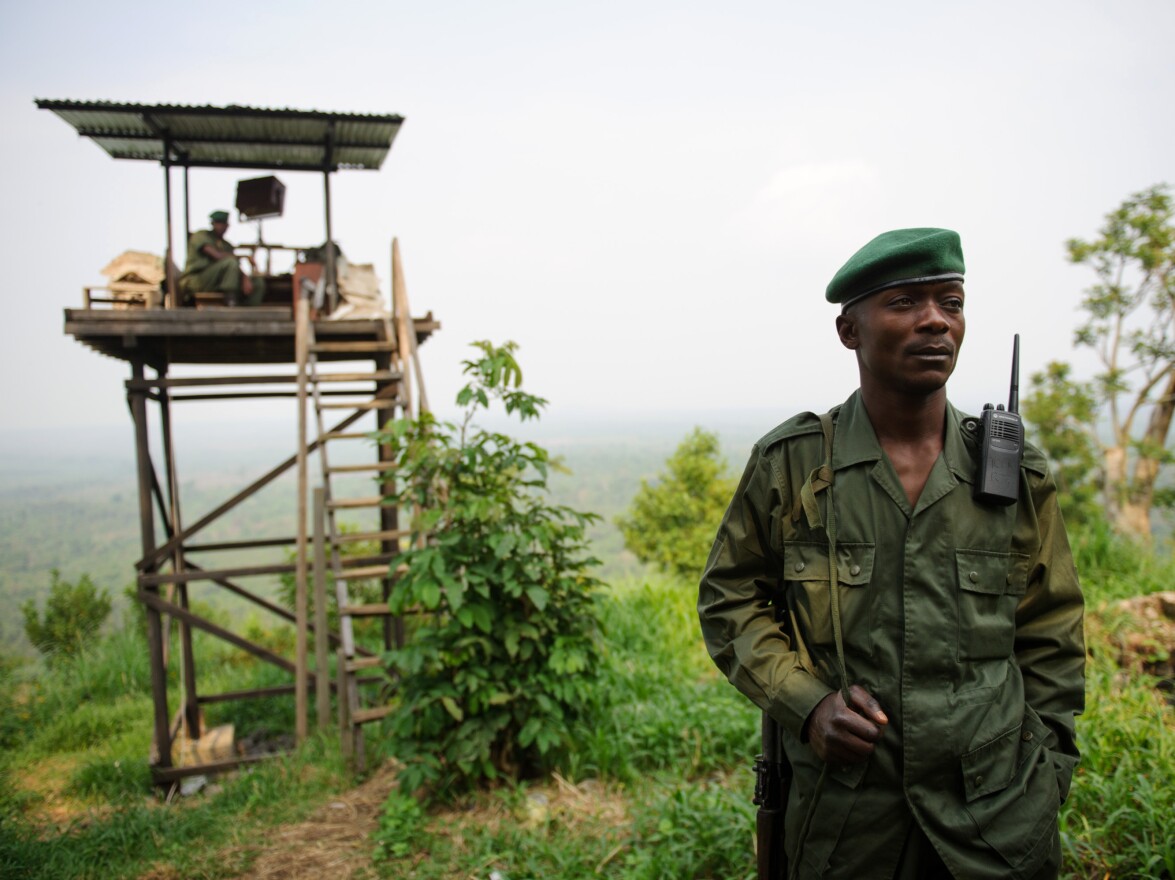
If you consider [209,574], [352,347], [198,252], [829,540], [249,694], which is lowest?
[249,694]

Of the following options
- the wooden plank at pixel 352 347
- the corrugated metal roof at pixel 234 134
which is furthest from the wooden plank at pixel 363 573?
the corrugated metal roof at pixel 234 134

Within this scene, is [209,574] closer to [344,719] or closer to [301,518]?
[301,518]

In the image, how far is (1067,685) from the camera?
193cm

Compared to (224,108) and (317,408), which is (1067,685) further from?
(224,108)

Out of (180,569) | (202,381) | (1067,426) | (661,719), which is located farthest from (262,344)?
(1067,426)

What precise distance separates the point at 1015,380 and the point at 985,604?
22.6 inches

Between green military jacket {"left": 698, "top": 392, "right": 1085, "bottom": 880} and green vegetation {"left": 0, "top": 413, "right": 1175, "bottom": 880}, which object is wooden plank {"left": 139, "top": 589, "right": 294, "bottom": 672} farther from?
green military jacket {"left": 698, "top": 392, "right": 1085, "bottom": 880}

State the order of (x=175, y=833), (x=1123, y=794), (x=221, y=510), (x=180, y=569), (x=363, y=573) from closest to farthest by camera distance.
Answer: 1. (x=1123, y=794)
2. (x=175, y=833)
3. (x=363, y=573)
4. (x=221, y=510)
5. (x=180, y=569)

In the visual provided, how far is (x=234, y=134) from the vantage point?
7.34 meters

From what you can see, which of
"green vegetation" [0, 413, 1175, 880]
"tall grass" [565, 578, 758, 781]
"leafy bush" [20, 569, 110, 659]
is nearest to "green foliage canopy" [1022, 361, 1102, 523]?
"green vegetation" [0, 413, 1175, 880]

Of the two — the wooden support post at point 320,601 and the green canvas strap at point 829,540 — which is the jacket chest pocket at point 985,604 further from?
the wooden support post at point 320,601

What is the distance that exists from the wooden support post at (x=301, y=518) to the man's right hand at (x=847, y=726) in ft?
17.8

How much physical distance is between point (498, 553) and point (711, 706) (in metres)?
1.75

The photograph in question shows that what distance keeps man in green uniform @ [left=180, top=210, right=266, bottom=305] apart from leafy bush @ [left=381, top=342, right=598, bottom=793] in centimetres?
345
